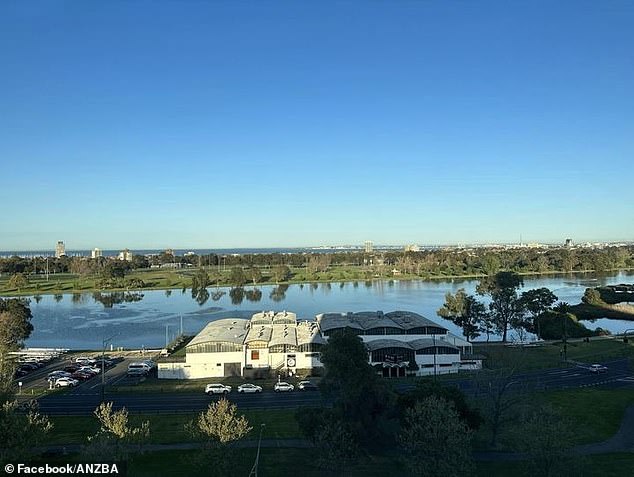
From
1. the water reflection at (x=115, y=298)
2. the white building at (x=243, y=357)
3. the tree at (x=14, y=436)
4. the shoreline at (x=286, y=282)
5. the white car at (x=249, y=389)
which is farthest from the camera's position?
the shoreline at (x=286, y=282)

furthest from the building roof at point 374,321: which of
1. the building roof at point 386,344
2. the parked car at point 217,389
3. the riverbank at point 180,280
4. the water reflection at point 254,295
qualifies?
the riverbank at point 180,280

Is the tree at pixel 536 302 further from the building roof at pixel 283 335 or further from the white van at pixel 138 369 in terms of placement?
the white van at pixel 138 369

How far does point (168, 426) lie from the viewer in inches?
930

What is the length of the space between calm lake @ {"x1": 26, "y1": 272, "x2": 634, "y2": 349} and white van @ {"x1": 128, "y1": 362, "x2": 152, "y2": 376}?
42.7ft

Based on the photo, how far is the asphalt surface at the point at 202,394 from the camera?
27266mm

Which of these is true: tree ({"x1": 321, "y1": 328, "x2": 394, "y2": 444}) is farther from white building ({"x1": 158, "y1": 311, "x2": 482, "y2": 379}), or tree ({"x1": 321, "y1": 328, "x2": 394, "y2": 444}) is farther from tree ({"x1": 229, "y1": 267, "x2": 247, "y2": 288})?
tree ({"x1": 229, "y1": 267, "x2": 247, "y2": 288})

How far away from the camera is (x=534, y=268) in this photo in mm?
127875

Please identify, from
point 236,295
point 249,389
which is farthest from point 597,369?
point 236,295

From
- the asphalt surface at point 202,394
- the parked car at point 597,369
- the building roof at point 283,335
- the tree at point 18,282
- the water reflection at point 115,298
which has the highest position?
the tree at point 18,282

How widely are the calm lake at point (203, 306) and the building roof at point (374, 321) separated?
13.6 m

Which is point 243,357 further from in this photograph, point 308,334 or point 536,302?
point 536,302

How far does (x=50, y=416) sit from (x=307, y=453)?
14085 millimetres

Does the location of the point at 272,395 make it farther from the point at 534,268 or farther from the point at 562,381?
the point at 534,268

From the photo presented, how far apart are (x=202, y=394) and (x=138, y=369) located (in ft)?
27.8
